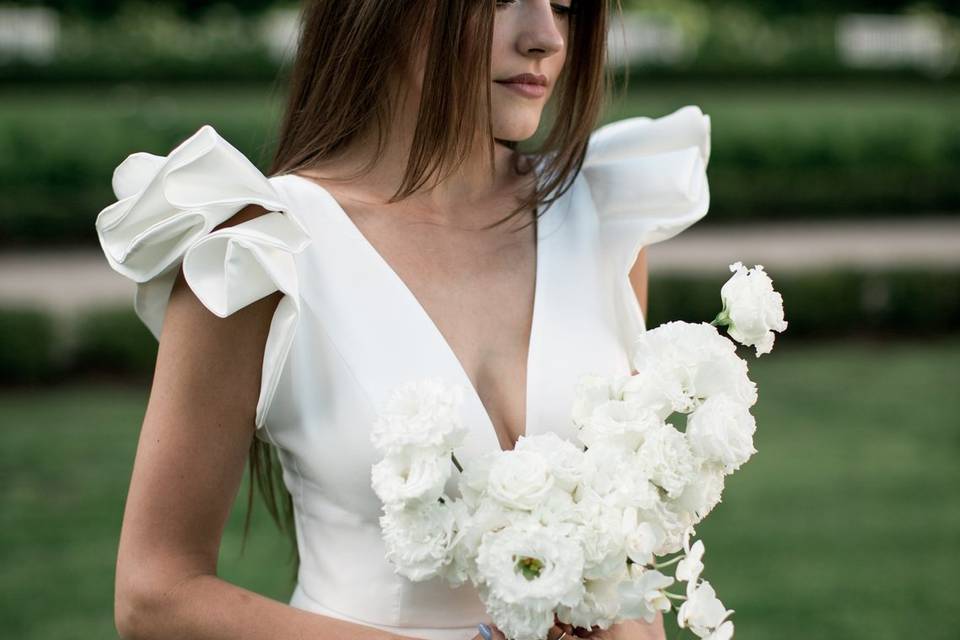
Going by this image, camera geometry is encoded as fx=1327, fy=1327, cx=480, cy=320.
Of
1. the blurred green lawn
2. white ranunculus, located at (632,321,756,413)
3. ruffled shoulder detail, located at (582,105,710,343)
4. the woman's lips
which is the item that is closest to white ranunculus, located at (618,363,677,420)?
white ranunculus, located at (632,321,756,413)

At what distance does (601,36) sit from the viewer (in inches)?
88.7

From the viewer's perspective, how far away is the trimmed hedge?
813 centimetres

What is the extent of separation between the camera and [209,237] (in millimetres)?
1848

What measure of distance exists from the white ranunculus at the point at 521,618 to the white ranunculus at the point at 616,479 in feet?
0.54

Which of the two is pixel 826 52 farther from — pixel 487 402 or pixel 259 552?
pixel 487 402

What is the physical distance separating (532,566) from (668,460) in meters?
0.24

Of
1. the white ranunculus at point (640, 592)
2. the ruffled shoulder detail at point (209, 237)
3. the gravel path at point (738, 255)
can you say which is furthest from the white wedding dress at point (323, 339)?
the gravel path at point (738, 255)

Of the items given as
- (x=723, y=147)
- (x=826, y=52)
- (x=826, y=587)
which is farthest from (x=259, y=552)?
(x=826, y=52)

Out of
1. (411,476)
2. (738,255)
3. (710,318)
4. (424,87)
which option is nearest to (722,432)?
(411,476)

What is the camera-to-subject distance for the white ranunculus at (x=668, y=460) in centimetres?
172

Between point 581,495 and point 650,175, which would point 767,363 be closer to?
point 650,175

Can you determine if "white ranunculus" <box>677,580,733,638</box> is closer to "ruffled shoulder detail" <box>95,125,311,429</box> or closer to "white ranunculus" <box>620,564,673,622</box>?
"white ranunculus" <box>620,564,673,622</box>

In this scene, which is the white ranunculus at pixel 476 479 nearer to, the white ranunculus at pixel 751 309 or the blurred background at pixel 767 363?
the white ranunculus at pixel 751 309

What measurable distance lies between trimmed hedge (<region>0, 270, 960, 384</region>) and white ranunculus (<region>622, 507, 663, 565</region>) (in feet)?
22.6
